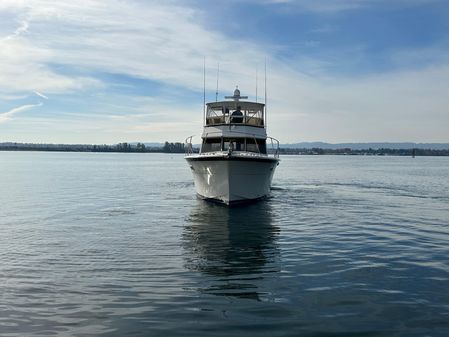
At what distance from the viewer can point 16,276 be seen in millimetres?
11641


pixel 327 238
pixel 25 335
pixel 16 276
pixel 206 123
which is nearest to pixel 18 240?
pixel 16 276

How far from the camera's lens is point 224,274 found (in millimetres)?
12047

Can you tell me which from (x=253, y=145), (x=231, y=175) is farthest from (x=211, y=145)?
(x=231, y=175)

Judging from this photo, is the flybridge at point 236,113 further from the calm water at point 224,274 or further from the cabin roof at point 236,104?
the calm water at point 224,274

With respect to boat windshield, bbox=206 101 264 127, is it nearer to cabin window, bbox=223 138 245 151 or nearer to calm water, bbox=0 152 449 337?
cabin window, bbox=223 138 245 151

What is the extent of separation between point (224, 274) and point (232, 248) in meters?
3.46

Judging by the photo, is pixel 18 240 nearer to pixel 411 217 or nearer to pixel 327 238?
pixel 327 238

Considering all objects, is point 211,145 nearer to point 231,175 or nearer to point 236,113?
point 236,113

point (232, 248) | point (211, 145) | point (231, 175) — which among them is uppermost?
point (211, 145)

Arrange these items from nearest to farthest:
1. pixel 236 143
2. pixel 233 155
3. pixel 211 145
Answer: pixel 233 155 < pixel 236 143 < pixel 211 145

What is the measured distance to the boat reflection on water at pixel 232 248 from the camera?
11.2 meters

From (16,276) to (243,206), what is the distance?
16.2 m

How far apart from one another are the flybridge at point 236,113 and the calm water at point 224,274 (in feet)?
28.9

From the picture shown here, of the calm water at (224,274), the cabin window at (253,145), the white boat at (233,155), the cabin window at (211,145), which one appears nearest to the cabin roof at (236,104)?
the white boat at (233,155)
